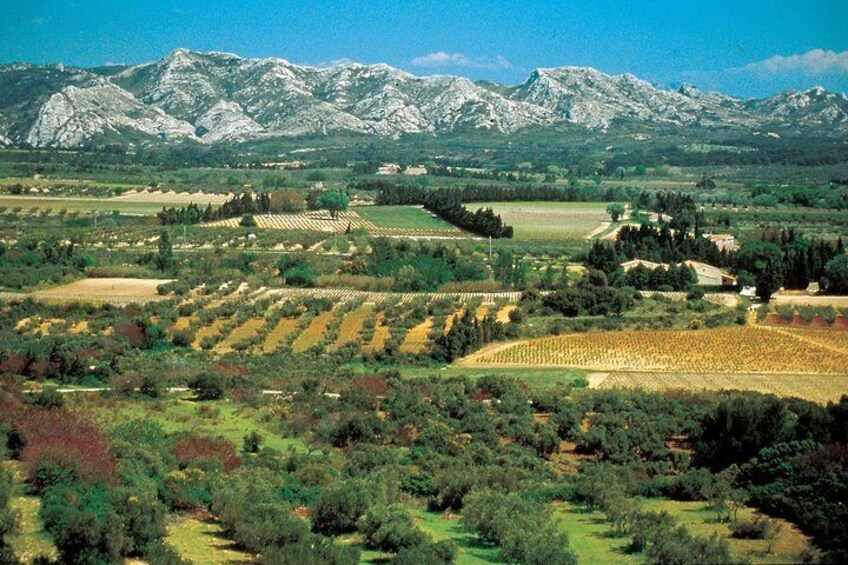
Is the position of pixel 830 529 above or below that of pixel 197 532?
above

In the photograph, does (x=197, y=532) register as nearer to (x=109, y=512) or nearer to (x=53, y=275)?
(x=109, y=512)

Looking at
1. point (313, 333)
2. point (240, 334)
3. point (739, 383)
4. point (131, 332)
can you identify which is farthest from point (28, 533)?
point (313, 333)

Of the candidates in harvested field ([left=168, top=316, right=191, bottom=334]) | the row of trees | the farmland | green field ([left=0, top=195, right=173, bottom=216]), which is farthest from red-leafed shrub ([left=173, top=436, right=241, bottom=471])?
green field ([left=0, top=195, right=173, bottom=216])

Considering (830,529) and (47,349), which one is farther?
(47,349)

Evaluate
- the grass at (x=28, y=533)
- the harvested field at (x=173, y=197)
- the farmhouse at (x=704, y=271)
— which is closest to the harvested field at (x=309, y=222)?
Result: the harvested field at (x=173, y=197)

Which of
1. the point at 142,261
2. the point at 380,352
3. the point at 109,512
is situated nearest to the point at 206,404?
the point at 380,352

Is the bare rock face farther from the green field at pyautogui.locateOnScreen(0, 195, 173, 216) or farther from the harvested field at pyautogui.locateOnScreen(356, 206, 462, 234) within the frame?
the harvested field at pyautogui.locateOnScreen(356, 206, 462, 234)

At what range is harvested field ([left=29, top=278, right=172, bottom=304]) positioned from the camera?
46.7 metres

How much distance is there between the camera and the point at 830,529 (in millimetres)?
11820

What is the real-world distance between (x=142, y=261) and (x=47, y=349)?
27.3 m

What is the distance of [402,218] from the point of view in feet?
277

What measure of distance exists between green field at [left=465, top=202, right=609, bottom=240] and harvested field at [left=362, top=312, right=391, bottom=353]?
3223 cm

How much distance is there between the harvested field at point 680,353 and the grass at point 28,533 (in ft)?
72.4

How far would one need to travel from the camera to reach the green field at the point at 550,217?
77.1 metres
